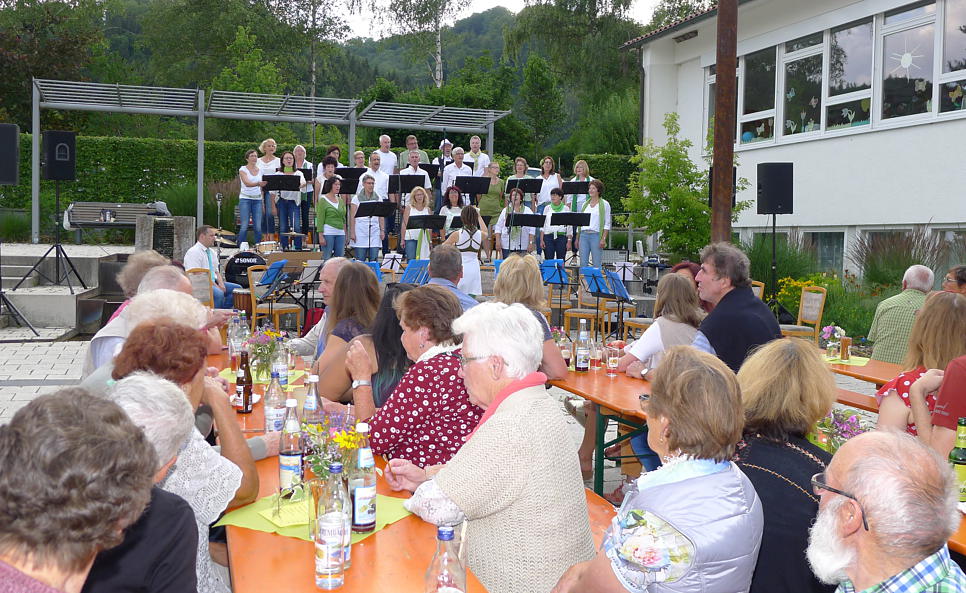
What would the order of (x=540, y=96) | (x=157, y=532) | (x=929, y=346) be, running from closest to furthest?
(x=157, y=532)
(x=929, y=346)
(x=540, y=96)

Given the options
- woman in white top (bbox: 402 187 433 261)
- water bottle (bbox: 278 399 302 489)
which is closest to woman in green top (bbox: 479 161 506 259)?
woman in white top (bbox: 402 187 433 261)

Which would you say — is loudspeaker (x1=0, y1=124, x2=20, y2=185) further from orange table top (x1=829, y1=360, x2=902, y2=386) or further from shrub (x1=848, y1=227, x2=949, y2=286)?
shrub (x1=848, y1=227, x2=949, y2=286)

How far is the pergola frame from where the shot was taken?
1719cm

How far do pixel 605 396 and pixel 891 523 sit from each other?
324 cm

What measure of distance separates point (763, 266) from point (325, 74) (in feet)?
117

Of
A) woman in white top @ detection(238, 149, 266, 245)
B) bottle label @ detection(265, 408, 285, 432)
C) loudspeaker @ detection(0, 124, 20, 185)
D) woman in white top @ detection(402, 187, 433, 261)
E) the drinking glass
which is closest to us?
bottle label @ detection(265, 408, 285, 432)

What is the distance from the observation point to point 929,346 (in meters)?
4.25

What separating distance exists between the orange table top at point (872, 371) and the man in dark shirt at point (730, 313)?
114cm

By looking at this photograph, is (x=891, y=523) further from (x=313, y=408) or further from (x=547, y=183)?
(x=547, y=183)

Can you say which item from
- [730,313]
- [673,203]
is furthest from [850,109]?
[730,313]

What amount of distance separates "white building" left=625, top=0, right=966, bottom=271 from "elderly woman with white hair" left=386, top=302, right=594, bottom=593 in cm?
1268

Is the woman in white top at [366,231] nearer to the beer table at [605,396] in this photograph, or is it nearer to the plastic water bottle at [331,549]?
the beer table at [605,396]

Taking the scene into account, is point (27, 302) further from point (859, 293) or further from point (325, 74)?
point (325, 74)

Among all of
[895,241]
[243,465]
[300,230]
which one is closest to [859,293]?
[895,241]
